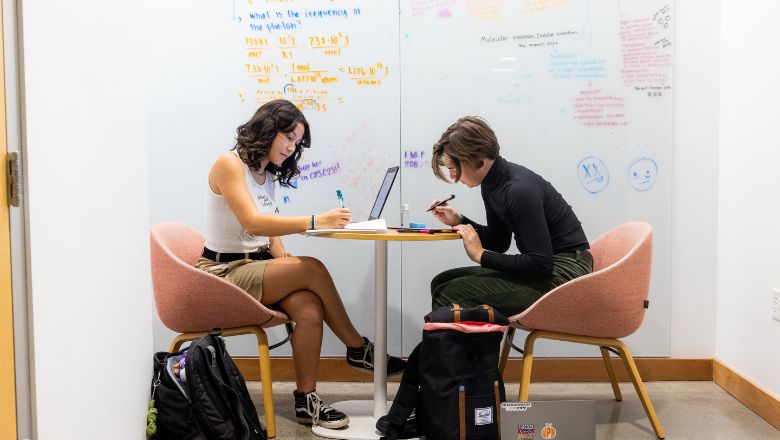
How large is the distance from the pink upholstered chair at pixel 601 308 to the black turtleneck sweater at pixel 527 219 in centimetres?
15

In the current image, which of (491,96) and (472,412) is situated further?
(491,96)

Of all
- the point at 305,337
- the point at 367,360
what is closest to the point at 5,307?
the point at 305,337

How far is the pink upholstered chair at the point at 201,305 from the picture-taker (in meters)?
2.66

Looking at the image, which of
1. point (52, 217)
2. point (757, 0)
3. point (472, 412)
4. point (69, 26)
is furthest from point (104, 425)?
Answer: point (757, 0)

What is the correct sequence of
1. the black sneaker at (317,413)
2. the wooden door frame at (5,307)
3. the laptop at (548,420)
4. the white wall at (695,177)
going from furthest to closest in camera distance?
the white wall at (695,177), the black sneaker at (317,413), the laptop at (548,420), the wooden door frame at (5,307)

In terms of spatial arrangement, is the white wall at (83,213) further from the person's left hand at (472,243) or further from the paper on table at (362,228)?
the person's left hand at (472,243)

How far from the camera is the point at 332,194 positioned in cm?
349

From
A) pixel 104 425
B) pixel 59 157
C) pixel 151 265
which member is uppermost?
pixel 59 157

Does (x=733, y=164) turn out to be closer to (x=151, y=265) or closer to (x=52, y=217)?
(x=151, y=265)

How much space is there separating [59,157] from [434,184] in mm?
2214

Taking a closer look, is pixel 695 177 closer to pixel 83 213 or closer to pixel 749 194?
pixel 749 194

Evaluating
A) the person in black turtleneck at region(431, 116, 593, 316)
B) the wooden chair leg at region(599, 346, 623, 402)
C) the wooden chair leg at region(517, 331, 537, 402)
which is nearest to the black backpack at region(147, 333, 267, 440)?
the person in black turtleneck at region(431, 116, 593, 316)

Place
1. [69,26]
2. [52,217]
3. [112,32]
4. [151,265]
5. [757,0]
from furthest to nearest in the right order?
[757,0] < [151,265] < [112,32] < [69,26] < [52,217]

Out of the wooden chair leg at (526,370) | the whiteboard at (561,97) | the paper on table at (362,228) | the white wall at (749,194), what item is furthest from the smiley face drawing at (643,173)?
the paper on table at (362,228)
